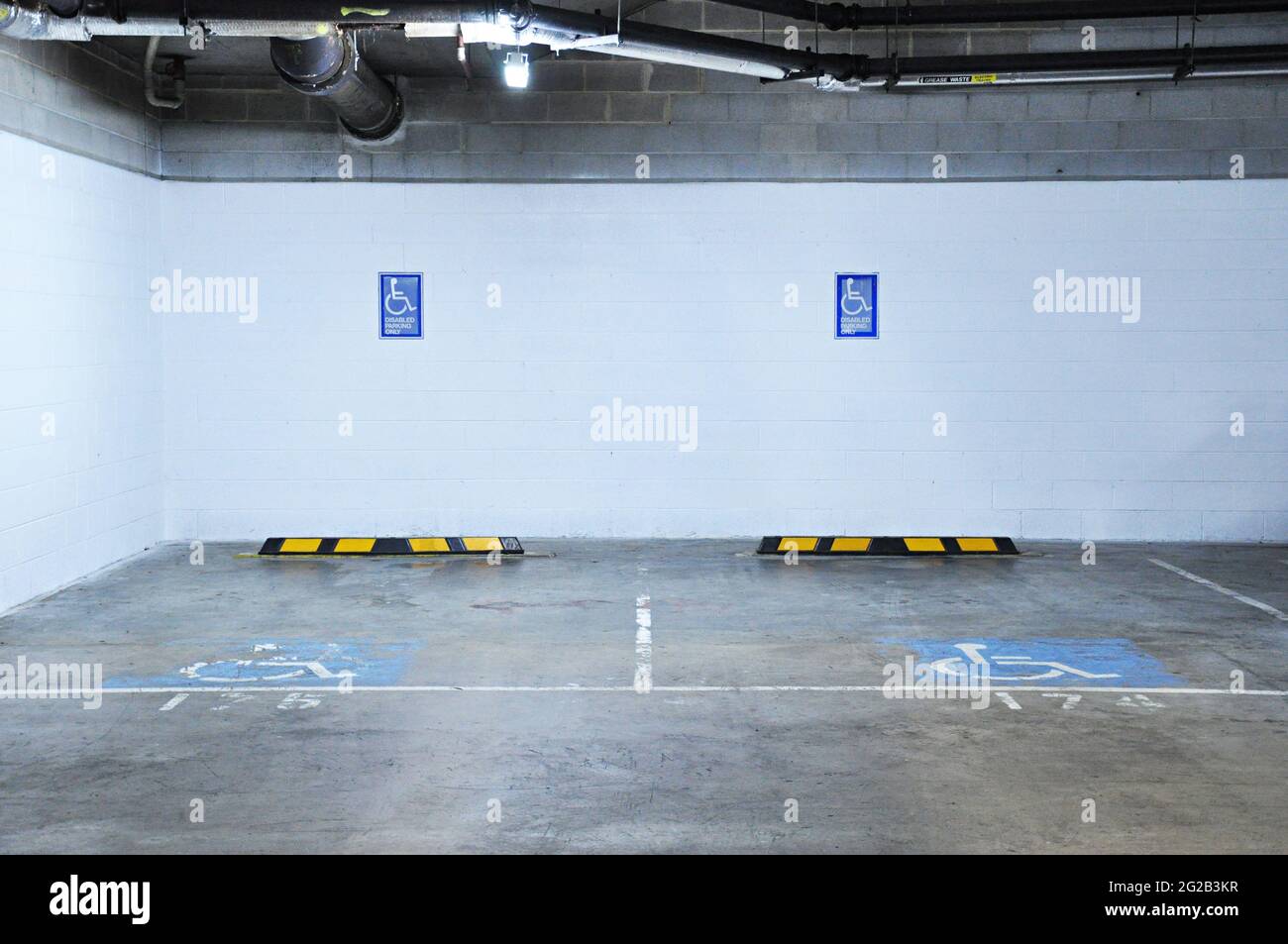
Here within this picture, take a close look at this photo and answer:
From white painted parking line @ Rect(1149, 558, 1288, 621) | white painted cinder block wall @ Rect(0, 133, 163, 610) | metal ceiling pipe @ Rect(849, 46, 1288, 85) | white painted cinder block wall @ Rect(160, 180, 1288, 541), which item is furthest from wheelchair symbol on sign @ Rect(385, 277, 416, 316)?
white painted parking line @ Rect(1149, 558, 1288, 621)

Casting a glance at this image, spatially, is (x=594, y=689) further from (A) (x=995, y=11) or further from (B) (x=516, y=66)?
(A) (x=995, y=11)

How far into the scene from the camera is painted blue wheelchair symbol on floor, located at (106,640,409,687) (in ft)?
22.8

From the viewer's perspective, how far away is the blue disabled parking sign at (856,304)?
11.6 m

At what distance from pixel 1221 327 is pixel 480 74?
6.58 meters

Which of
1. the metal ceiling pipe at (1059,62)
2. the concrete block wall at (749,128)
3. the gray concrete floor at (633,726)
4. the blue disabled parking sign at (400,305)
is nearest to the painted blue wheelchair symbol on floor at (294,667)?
the gray concrete floor at (633,726)

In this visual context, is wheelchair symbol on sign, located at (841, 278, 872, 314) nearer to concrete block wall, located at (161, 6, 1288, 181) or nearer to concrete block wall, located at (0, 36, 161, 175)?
concrete block wall, located at (161, 6, 1288, 181)

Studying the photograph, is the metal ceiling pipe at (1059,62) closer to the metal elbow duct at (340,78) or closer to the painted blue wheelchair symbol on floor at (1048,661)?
the metal elbow duct at (340,78)

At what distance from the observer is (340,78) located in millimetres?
8922

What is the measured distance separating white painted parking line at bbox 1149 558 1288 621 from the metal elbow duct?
6.86 meters

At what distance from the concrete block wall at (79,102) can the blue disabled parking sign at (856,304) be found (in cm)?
581

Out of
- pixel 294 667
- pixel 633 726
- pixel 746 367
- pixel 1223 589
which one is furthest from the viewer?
pixel 746 367

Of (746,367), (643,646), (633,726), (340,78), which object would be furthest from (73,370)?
(633,726)

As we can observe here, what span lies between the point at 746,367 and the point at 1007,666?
4.88 meters
